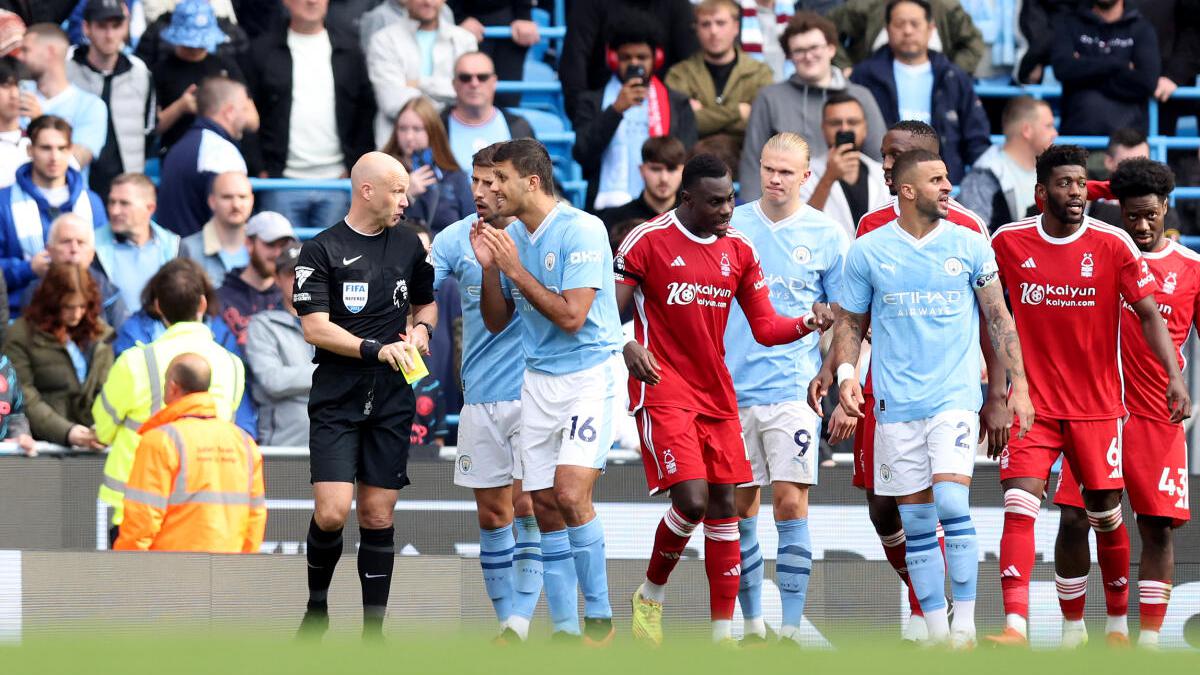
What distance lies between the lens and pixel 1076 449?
9180 mm

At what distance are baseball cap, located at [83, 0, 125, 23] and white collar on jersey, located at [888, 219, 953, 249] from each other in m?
7.30

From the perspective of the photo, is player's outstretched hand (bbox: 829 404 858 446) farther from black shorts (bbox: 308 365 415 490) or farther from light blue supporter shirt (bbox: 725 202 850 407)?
black shorts (bbox: 308 365 415 490)

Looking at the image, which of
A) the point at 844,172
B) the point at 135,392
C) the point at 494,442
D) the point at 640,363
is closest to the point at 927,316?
the point at 640,363

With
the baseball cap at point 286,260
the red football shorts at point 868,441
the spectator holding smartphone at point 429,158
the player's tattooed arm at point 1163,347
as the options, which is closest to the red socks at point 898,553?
the red football shorts at point 868,441

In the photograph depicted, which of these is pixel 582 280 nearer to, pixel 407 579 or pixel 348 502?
pixel 348 502

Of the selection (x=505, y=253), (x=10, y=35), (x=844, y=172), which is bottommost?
(x=505, y=253)

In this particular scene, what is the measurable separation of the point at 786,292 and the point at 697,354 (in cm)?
90

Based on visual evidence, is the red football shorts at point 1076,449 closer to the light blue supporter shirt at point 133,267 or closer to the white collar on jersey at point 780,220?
the white collar on jersey at point 780,220

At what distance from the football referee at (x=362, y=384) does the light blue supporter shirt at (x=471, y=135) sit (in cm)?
516

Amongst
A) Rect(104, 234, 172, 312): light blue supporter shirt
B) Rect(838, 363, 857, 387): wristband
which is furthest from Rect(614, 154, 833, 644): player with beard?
Rect(104, 234, 172, 312): light blue supporter shirt

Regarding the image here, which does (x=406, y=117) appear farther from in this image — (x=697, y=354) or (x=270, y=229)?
(x=697, y=354)

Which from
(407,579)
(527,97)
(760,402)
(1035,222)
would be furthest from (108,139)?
(1035,222)

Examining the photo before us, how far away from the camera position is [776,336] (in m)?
8.84

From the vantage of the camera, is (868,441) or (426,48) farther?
(426,48)
